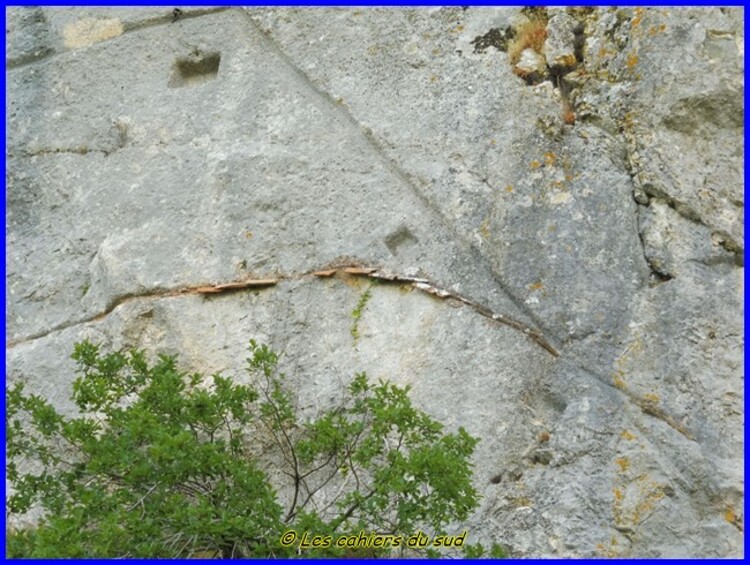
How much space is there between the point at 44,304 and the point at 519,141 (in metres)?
2.73

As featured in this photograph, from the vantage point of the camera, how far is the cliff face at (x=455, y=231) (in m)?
6.50

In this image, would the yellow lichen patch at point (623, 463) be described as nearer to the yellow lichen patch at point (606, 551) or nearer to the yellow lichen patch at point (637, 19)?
the yellow lichen patch at point (606, 551)

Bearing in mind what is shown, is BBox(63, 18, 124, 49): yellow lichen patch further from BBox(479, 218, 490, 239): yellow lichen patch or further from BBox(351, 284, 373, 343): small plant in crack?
BBox(479, 218, 490, 239): yellow lichen patch

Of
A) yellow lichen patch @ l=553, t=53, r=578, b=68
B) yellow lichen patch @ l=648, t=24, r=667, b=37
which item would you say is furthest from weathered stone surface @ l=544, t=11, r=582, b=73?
yellow lichen patch @ l=648, t=24, r=667, b=37

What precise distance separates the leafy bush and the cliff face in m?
0.63

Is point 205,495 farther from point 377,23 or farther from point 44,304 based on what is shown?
point 377,23

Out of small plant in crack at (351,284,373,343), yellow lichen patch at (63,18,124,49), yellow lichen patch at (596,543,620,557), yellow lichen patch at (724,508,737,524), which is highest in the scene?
yellow lichen patch at (63,18,124,49)

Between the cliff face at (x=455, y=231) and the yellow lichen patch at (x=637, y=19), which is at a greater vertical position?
the yellow lichen patch at (x=637, y=19)

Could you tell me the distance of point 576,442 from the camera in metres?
6.49

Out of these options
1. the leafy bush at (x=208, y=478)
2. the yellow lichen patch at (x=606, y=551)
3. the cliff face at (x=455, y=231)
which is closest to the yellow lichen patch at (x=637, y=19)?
the cliff face at (x=455, y=231)

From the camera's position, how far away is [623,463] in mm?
6398

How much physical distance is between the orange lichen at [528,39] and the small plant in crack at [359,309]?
5.17ft

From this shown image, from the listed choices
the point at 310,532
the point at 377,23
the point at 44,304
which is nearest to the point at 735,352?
the point at 310,532

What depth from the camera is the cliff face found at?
6500mm
